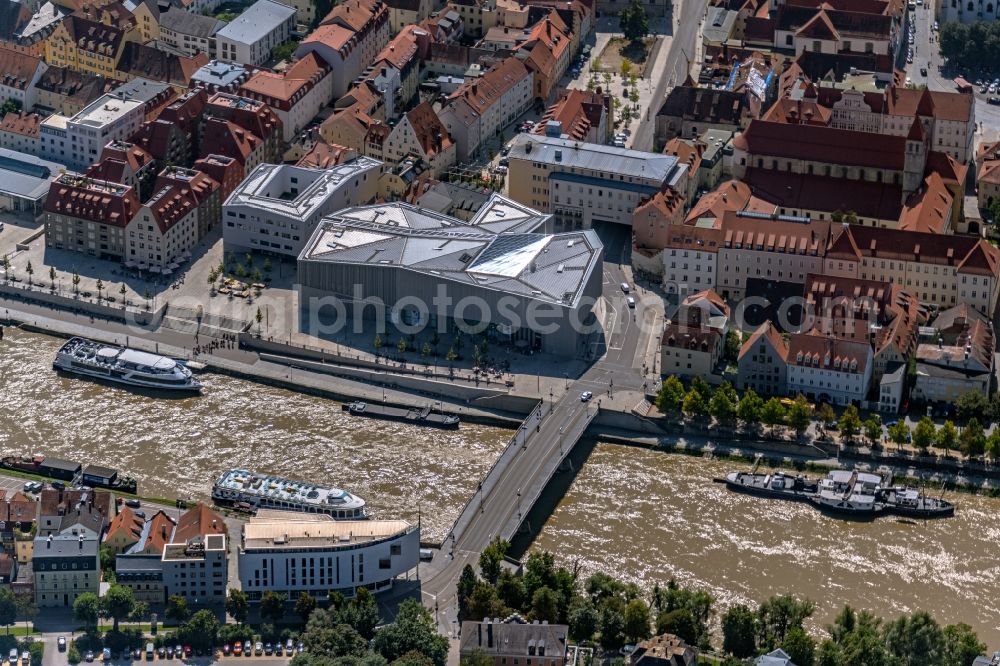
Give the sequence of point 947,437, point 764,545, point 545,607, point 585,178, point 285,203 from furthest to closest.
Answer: point 585,178 → point 285,203 → point 947,437 → point 764,545 → point 545,607

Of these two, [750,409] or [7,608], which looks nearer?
[7,608]

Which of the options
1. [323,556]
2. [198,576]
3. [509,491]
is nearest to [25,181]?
[509,491]

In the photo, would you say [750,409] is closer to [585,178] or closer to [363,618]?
[585,178]

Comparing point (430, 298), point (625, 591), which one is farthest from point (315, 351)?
point (625, 591)

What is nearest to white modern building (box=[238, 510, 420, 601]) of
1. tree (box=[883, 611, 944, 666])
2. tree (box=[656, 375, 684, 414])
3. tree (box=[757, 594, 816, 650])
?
tree (box=[757, 594, 816, 650])

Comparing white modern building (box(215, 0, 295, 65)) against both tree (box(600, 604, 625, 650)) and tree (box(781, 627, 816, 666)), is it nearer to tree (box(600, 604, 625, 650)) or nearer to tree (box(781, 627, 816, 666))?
tree (box(600, 604, 625, 650))

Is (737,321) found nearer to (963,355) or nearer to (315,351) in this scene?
(963,355)

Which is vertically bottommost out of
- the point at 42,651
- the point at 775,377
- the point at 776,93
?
the point at 42,651
